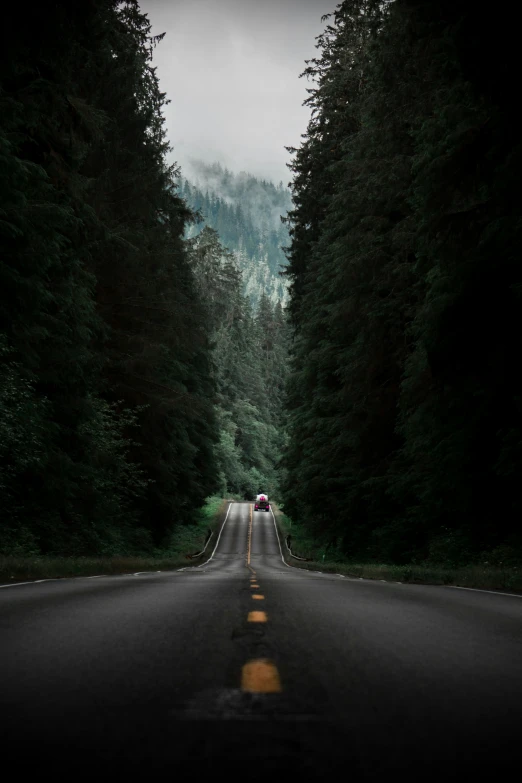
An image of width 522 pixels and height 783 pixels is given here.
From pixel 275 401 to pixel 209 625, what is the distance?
4230 inches

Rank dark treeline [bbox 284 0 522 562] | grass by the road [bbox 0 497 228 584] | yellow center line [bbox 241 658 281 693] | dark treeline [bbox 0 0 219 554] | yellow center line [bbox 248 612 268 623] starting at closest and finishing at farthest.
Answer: yellow center line [bbox 241 658 281 693], yellow center line [bbox 248 612 268 623], grass by the road [bbox 0 497 228 584], dark treeline [bbox 284 0 522 562], dark treeline [bbox 0 0 219 554]

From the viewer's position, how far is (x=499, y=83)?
43.5ft

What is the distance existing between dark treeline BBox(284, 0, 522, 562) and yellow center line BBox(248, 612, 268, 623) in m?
10.2

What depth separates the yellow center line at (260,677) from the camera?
269cm

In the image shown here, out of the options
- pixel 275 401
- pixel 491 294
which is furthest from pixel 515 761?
pixel 275 401

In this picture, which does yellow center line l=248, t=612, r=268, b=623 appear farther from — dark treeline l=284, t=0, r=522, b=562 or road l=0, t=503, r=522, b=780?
dark treeline l=284, t=0, r=522, b=562

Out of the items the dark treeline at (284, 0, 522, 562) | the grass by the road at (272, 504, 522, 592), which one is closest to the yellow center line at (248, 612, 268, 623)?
the grass by the road at (272, 504, 522, 592)

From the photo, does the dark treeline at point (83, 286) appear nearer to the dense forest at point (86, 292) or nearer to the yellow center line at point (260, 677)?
the dense forest at point (86, 292)

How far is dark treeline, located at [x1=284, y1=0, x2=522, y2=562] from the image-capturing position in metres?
14.2

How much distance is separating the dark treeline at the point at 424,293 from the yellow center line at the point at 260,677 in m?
11.8

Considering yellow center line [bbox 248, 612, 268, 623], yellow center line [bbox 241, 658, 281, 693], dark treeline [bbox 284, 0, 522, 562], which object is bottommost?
yellow center line [bbox 248, 612, 268, 623]

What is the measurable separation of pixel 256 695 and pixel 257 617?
2.80 metres

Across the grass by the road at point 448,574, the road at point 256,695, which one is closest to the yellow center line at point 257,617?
the road at point 256,695

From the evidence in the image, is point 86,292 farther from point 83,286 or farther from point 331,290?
point 331,290
